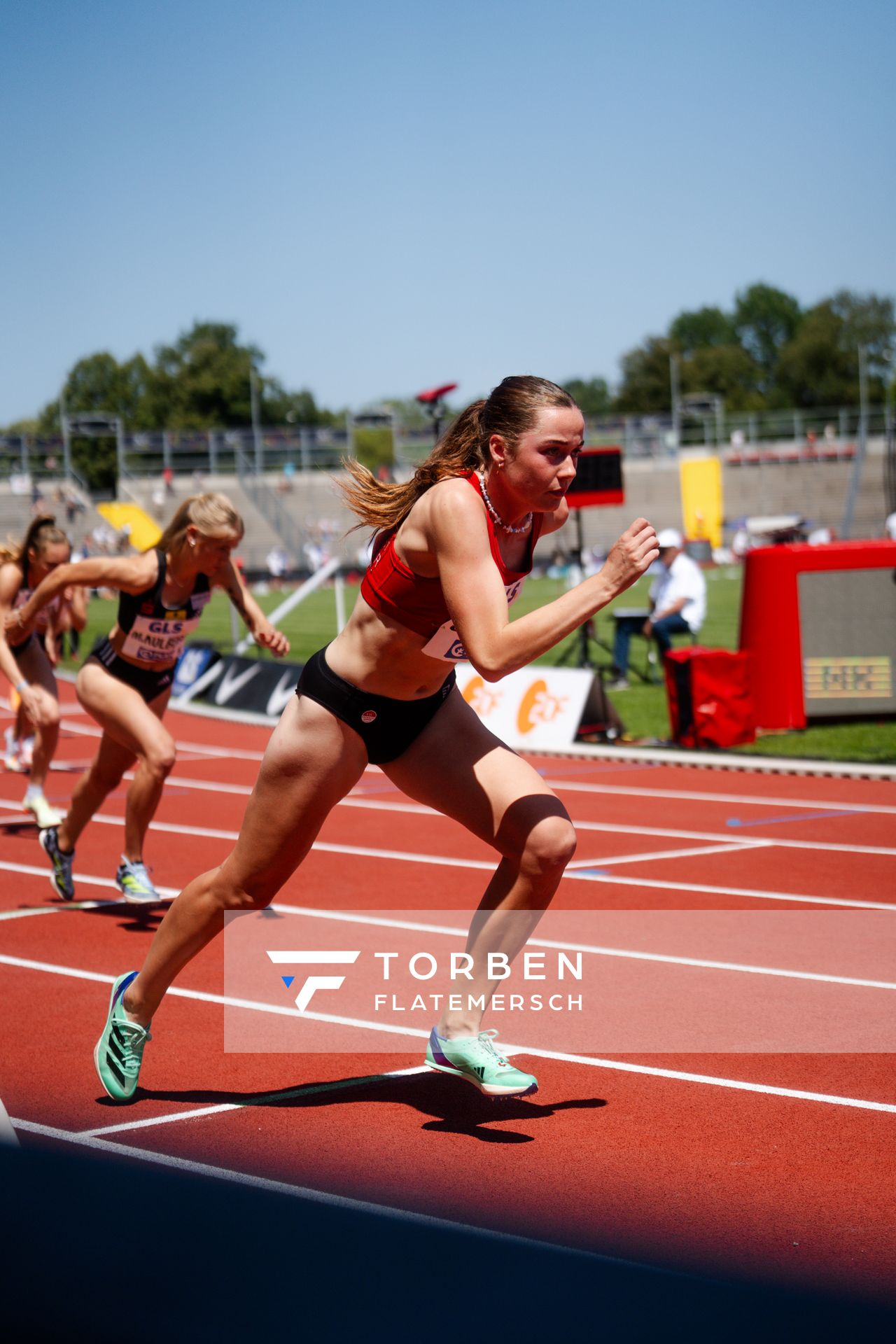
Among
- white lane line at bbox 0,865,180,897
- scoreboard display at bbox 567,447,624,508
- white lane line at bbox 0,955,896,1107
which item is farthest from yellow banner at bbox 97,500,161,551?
white lane line at bbox 0,955,896,1107

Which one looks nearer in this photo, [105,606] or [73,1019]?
[73,1019]

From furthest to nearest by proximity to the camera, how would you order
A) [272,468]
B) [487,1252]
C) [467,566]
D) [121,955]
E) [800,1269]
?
[272,468]
[121,955]
[467,566]
[800,1269]
[487,1252]

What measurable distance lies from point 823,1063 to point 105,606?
41881 millimetres

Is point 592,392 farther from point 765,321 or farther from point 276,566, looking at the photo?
point 276,566

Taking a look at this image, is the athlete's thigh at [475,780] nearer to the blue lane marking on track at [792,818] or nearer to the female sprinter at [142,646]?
the female sprinter at [142,646]

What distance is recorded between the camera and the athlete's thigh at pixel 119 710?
686 cm

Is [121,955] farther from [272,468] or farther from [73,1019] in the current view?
[272,468]

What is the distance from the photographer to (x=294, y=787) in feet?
13.2

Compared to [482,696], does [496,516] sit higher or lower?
higher

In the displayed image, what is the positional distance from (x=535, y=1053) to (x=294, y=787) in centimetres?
150

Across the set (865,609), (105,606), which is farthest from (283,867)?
(105,606)

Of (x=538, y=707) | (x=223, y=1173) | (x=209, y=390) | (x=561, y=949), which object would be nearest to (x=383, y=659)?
(x=223, y=1173)

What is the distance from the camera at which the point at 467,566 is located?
372cm

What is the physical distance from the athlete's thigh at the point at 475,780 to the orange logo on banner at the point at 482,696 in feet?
33.4
